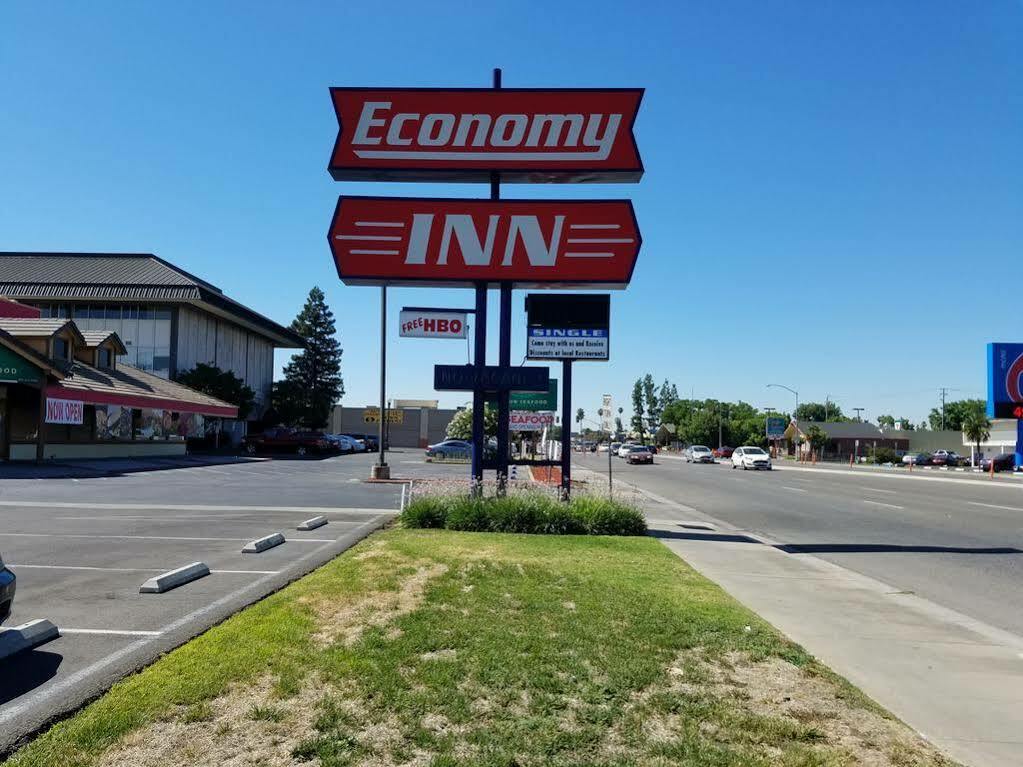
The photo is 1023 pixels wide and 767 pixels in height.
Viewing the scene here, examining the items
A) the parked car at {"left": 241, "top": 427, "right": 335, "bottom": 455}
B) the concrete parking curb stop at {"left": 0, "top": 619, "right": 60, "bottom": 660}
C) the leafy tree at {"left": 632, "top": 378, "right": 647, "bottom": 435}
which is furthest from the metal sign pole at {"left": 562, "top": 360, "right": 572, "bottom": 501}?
the leafy tree at {"left": 632, "top": 378, "right": 647, "bottom": 435}

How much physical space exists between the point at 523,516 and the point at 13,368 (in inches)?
926

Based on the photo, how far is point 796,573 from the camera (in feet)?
33.9

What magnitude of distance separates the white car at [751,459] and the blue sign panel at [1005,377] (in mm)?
16095

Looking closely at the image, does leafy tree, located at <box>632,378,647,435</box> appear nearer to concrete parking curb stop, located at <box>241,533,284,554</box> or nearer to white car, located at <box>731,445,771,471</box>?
white car, located at <box>731,445,771,471</box>

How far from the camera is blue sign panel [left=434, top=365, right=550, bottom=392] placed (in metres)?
14.4

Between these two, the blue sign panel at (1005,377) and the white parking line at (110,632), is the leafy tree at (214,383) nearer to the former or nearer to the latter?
the white parking line at (110,632)

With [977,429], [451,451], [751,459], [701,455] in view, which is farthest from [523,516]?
[977,429]

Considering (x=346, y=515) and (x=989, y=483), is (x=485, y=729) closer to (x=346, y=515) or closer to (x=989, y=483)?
(x=346, y=515)

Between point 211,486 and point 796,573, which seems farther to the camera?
point 211,486

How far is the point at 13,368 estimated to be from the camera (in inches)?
1107

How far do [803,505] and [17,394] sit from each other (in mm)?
28650

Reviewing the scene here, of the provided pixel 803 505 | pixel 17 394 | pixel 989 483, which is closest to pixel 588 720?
pixel 803 505

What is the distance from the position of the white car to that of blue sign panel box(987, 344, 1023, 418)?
52.8 feet

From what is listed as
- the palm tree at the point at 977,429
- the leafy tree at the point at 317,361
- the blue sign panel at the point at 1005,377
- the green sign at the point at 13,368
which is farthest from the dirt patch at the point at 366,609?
the palm tree at the point at 977,429
